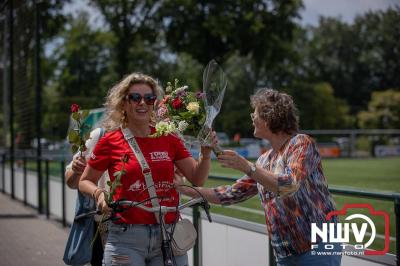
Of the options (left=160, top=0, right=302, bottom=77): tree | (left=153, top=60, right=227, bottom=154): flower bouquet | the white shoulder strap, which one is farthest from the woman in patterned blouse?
(left=160, top=0, right=302, bottom=77): tree

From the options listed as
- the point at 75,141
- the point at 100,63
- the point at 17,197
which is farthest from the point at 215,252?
the point at 100,63

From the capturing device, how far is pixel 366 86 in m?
81.9

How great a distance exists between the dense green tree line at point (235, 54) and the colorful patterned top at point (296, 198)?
1934cm

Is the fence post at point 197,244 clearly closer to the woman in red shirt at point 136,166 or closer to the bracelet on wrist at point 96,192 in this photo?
the woman in red shirt at point 136,166

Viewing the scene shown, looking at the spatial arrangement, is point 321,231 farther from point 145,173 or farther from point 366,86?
point 366,86

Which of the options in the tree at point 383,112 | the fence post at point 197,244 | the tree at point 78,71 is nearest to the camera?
the fence post at point 197,244

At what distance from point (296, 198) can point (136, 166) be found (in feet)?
2.98

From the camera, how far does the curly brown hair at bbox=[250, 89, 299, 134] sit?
357 cm

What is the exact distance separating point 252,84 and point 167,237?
71.6 metres

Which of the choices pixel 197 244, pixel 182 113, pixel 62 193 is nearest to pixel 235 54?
pixel 62 193

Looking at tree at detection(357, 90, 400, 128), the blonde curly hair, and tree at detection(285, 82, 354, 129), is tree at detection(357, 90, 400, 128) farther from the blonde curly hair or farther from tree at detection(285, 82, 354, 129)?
the blonde curly hair

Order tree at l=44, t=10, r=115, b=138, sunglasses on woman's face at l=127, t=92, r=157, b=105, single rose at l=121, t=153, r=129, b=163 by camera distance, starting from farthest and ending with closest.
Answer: tree at l=44, t=10, r=115, b=138 < sunglasses on woman's face at l=127, t=92, r=157, b=105 < single rose at l=121, t=153, r=129, b=163

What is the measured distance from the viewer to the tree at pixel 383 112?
6944 cm

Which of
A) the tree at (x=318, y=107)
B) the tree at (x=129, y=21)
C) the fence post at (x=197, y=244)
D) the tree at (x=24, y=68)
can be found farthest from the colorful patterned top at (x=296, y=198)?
the tree at (x=318, y=107)
